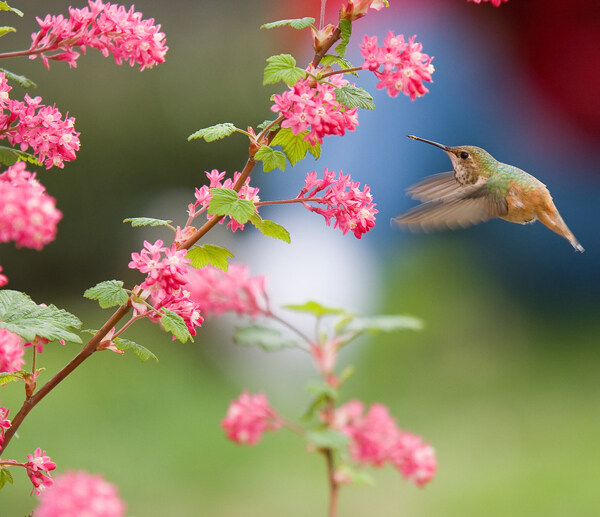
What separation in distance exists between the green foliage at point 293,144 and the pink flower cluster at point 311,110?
8cm

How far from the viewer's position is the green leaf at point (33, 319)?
1.03m

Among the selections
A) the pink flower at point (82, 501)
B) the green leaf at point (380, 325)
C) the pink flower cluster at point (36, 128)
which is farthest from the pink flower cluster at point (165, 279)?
the green leaf at point (380, 325)

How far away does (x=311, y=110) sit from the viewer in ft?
3.46

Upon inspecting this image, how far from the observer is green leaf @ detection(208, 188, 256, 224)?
1.08 m

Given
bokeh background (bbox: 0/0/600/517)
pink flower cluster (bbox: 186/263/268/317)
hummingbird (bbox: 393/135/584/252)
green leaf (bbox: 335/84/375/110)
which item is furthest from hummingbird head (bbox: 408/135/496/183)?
bokeh background (bbox: 0/0/600/517)

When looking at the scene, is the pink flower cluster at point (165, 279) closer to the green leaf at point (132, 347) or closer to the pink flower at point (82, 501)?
the green leaf at point (132, 347)

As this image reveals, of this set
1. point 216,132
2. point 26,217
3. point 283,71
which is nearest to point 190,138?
point 216,132

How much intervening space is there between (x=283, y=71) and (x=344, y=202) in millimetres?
236

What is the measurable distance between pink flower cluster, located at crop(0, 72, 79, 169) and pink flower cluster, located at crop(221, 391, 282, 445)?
0.92 meters

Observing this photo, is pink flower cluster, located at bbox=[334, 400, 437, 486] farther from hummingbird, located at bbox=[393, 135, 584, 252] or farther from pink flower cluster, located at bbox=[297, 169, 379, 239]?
pink flower cluster, located at bbox=[297, 169, 379, 239]

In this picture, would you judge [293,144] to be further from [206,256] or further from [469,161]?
[469,161]

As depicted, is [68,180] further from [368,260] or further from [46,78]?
[368,260]

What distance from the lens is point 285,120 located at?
1081mm

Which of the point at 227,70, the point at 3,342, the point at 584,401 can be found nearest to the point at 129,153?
the point at 227,70
